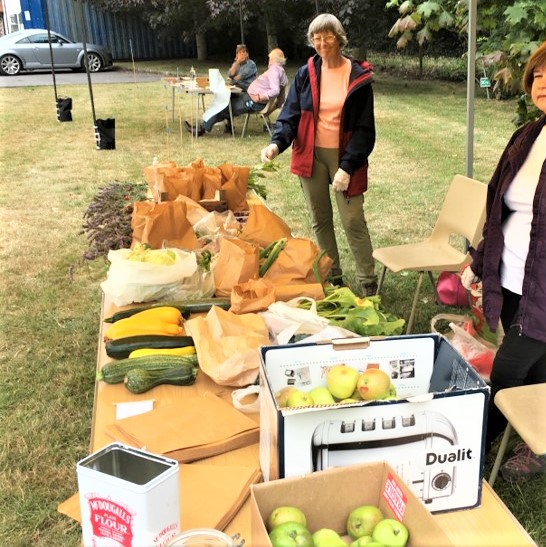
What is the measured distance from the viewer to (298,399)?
4.08 feet

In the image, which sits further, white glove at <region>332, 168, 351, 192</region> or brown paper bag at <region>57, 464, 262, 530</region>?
white glove at <region>332, 168, 351, 192</region>

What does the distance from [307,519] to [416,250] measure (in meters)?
2.85

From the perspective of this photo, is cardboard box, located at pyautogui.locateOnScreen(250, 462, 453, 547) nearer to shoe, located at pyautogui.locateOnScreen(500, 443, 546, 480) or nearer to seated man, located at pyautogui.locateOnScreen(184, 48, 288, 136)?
shoe, located at pyautogui.locateOnScreen(500, 443, 546, 480)

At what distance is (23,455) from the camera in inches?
109

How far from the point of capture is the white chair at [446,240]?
3.51 m

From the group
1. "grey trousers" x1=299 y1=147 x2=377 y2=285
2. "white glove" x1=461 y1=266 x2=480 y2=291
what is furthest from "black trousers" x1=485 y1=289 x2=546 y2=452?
"grey trousers" x1=299 y1=147 x2=377 y2=285

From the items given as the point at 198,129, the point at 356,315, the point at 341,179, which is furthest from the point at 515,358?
the point at 198,129

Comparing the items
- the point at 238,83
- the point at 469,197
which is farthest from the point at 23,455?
the point at 238,83

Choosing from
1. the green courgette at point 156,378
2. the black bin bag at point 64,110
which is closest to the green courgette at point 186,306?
the green courgette at point 156,378

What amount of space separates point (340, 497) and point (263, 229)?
66.1 inches

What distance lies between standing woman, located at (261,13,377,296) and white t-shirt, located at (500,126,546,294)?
1421mm

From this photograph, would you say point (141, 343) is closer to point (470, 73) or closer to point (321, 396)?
point (321, 396)

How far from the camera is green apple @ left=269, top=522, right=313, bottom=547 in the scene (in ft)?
3.26

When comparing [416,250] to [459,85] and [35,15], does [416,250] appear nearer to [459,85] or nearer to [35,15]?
[459,85]
